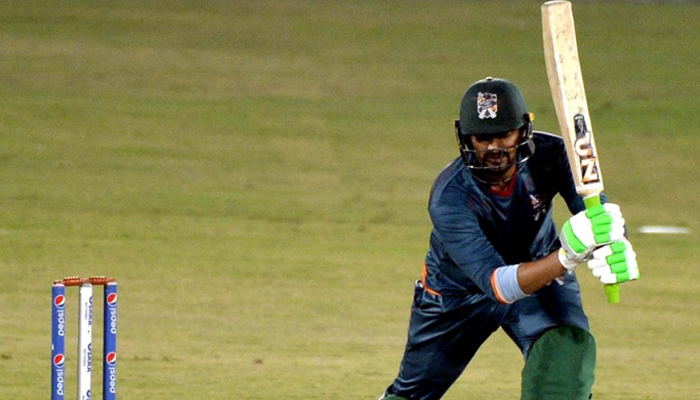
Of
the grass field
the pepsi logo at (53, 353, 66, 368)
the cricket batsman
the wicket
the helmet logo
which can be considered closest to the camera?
the cricket batsman

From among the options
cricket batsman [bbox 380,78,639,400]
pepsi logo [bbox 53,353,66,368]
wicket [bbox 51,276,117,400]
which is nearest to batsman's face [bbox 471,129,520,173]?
cricket batsman [bbox 380,78,639,400]

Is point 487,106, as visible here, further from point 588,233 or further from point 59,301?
point 59,301

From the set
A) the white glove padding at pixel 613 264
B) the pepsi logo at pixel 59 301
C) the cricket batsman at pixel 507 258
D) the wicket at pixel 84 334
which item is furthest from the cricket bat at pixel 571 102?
the pepsi logo at pixel 59 301

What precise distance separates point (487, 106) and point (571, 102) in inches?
12.2

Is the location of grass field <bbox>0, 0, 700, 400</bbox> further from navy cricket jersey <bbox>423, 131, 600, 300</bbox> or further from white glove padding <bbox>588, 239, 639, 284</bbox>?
white glove padding <bbox>588, 239, 639, 284</bbox>

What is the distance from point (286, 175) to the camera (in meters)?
14.0

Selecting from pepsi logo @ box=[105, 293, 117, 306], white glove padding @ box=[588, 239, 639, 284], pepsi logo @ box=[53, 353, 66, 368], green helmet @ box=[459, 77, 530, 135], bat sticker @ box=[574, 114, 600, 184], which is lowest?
pepsi logo @ box=[53, 353, 66, 368]

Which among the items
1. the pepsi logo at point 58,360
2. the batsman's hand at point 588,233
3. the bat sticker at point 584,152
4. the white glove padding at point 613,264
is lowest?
the pepsi logo at point 58,360

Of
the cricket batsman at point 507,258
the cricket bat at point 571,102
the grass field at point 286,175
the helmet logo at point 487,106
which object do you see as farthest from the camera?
the grass field at point 286,175

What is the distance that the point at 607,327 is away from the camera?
9234mm

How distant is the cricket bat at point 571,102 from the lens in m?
4.91

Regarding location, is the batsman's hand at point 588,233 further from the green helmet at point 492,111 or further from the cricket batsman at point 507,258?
the green helmet at point 492,111

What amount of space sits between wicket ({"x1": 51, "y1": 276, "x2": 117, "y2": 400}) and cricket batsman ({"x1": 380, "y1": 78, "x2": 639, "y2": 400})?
3.86ft

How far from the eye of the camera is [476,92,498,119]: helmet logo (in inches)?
198
